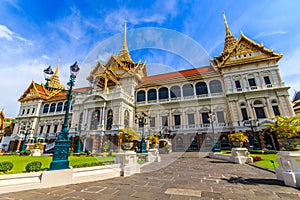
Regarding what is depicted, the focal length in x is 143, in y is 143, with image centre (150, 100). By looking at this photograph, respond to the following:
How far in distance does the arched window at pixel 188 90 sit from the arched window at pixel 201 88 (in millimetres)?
966

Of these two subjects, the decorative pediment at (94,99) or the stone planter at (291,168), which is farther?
the decorative pediment at (94,99)

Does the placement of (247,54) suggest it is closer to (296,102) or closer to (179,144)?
(179,144)

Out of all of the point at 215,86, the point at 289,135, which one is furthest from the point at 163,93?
the point at 289,135

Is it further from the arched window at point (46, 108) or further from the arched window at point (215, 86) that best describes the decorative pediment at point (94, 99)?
the arched window at point (215, 86)

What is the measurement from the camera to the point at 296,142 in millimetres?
4648

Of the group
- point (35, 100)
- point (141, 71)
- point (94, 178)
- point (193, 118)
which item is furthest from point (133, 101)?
point (35, 100)

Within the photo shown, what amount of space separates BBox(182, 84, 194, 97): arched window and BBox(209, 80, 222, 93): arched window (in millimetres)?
3027

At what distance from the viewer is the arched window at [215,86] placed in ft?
76.4

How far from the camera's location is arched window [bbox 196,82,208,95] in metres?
23.8

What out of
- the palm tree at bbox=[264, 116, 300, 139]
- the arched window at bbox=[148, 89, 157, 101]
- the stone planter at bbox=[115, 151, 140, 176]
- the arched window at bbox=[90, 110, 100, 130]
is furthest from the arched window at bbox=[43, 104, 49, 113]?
the palm tree at bbox=[264, 116, 300, 139]

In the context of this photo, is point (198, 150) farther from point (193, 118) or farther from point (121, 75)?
point (121, 75)

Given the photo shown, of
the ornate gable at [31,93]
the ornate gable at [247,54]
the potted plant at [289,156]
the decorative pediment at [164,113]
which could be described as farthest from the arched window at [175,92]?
the ornate gable at [31,93]

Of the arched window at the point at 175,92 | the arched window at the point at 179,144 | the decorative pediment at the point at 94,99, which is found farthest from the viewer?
the arched window at the point at 175,92

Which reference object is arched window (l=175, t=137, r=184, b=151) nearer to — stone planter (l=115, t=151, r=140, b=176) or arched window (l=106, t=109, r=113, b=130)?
arched window (l=106, t=109, r=113, b=130)
